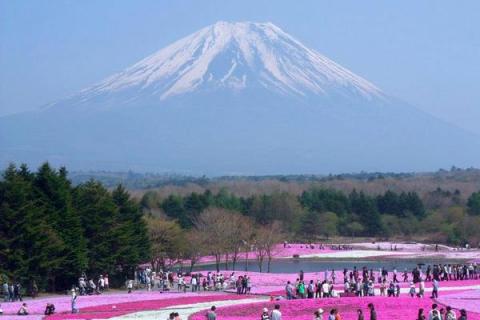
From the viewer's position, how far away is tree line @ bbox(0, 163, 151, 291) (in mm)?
51250

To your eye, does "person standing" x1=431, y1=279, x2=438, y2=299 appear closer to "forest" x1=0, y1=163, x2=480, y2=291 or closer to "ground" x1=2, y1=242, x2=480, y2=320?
"ground" x1=2, y1=242, x2=480, y2=320

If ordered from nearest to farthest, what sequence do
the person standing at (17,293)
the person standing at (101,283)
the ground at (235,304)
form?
the ground at (235,304) < the person standing at (17,293) < the person standing at (101,283)

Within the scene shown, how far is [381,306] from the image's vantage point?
40.8 meters

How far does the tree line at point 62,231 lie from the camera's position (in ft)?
168

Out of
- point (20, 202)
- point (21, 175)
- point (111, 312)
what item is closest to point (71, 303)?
point (111, 312)

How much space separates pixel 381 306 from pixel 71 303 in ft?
46.6

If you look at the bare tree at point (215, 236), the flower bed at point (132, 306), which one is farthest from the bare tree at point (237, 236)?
the flower bed at point (132, 306)

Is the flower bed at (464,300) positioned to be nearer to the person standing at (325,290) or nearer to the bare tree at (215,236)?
the person standing at (325,290)

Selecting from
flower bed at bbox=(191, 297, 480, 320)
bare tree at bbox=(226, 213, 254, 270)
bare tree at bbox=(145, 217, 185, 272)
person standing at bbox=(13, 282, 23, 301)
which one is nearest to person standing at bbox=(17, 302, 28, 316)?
person standing at bbox=(13, 282, 23, 301)

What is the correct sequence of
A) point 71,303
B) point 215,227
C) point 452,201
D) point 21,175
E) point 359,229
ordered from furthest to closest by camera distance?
point 452,201
point 359,229
point 215,227
point 21,175
point 71,303

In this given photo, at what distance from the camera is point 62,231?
5500 cm

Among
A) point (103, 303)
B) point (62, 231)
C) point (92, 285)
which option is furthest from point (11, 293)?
point (62, 231)

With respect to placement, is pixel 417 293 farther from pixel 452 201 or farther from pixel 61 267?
pixel 452 201

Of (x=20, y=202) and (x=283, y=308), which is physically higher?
(x=20, y=202)
